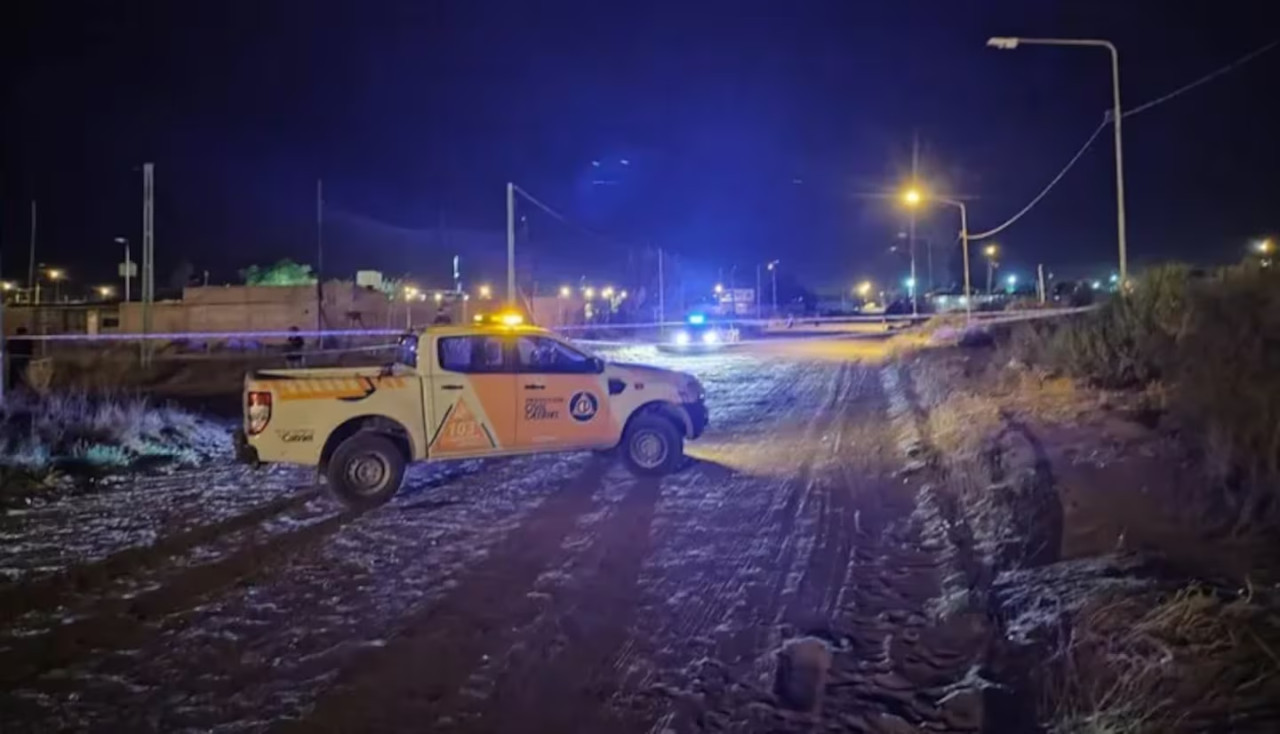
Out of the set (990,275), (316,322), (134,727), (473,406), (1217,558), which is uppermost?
(990,275)

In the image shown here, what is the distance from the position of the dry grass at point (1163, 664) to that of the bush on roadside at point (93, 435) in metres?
12.7

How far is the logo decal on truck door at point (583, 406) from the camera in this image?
14.0 meters

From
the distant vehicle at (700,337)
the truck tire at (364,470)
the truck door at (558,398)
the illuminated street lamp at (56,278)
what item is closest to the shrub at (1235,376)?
the truck door at (558,398)

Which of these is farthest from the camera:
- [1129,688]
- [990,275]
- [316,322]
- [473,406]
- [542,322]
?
[990,275]

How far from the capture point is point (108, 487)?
556 inches

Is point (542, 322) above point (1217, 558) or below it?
above

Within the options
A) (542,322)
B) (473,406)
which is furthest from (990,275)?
(473,406)

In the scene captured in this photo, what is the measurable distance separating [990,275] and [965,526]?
4274 inches

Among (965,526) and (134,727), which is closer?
(134,727)

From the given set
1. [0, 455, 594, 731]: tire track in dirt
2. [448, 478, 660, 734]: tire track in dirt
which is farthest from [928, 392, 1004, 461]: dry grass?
[448, 478, 660, 734]: tire track in dirt

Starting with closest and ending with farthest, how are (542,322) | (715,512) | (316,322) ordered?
(715,512)
(316,322)
(542,322)

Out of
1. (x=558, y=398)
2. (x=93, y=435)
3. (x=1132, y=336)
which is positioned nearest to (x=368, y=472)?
(x=558, y=398)

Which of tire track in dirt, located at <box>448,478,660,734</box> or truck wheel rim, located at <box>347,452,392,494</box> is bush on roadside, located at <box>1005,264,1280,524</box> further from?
truck wheel rim, located at <box>347,452,392,494</box>

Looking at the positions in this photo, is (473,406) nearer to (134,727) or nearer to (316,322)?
(134,727)
